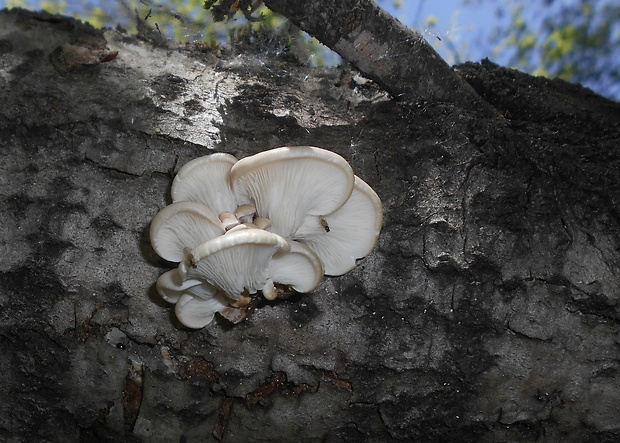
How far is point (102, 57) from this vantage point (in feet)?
8.01

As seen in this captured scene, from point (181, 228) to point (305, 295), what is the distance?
2.56ft

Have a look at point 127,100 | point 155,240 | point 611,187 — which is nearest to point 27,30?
point 127,100

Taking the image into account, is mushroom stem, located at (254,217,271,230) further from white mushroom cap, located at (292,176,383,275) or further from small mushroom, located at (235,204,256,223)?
white mushroom cap, located at (292,176,383,275)

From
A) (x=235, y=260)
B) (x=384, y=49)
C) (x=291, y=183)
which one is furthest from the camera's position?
(x=384, y=49)

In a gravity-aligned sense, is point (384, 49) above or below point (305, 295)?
above

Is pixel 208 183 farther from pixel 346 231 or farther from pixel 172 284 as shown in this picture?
pixel 346 231

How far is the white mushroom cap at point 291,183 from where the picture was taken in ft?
5.93

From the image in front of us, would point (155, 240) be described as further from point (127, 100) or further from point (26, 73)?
point (26, 73)

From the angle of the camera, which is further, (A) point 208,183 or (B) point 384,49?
(B) point 384,49

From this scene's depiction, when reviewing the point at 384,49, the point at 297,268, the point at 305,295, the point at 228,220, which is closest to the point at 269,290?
the point at 297,268

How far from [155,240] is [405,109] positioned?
1.72 metres

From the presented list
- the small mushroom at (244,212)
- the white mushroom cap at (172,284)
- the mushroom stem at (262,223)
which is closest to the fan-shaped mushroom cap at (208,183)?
the small mushroom at (244,212)

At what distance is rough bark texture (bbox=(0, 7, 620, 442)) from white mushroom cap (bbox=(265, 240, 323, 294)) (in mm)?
208

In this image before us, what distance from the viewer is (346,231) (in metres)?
2.18
